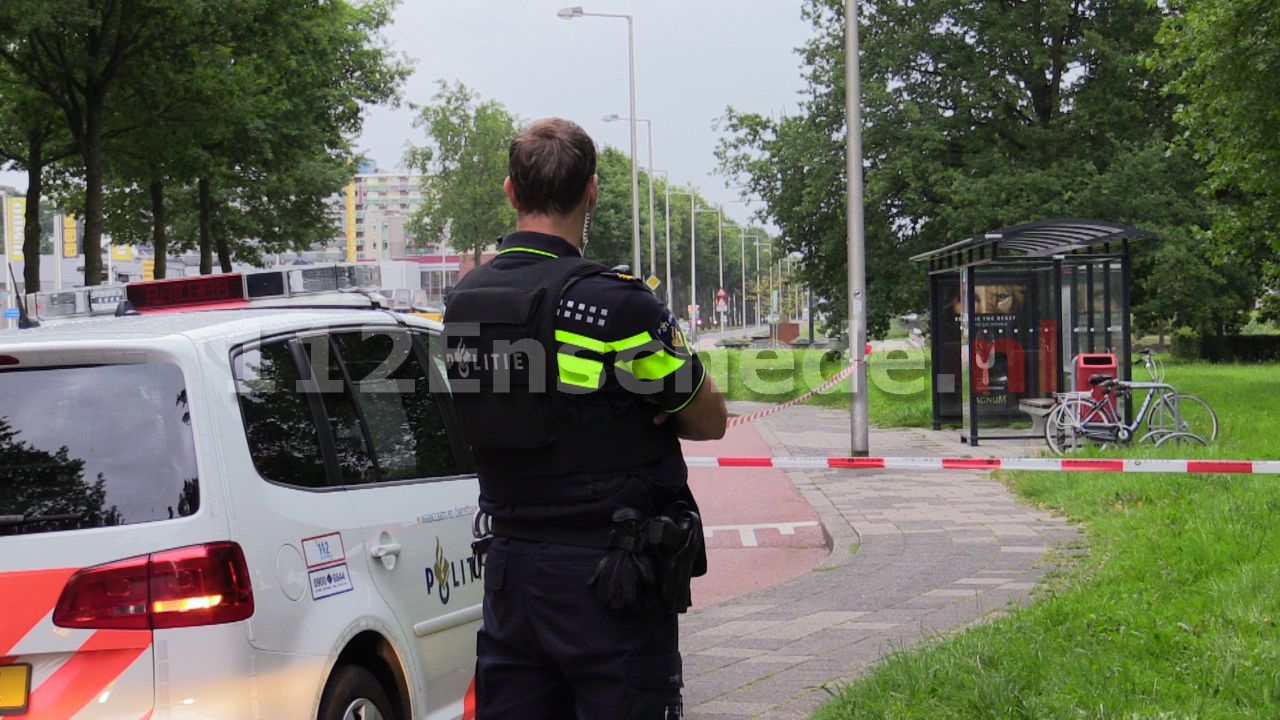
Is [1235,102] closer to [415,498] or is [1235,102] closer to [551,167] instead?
[415,498]

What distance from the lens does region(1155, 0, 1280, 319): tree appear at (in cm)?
1917

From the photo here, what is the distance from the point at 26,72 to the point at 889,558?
55.9 ft

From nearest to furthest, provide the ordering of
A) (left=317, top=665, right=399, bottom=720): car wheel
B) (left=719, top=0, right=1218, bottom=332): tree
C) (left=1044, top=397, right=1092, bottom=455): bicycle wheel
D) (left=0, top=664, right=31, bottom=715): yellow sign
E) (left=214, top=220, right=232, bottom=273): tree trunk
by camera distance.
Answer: (left=0, top=664, right=31, bottom=715): yellow sign → (left=317, top=665, right=399, bottom=720): car wheel → (left=1044, top=397, right=1092, bottom=455): bicycle wheel → (left=719, top=0, right=1218, bottom=332): tree → (left=214, top=220, right=232, bottom=273): tree trunk

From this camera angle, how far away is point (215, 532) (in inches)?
139

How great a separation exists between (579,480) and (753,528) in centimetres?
886

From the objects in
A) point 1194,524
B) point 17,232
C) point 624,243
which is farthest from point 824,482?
point 17,232

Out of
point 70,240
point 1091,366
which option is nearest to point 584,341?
point 1091,366

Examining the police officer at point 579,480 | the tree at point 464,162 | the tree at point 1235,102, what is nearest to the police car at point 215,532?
the police officer at point 579,480

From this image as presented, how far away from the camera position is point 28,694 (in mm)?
3357

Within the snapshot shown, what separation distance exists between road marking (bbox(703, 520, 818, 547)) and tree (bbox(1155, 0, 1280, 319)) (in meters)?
11.3

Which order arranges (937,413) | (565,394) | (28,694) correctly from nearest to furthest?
(565,394) → (28,694) → (937,413)

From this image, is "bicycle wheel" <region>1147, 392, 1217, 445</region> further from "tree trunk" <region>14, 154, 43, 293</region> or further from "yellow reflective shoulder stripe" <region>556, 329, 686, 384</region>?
"tree trunk" <region>14, 154, 43, 293</region>

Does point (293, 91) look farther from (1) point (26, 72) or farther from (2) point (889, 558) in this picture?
(2) point (889, 558)

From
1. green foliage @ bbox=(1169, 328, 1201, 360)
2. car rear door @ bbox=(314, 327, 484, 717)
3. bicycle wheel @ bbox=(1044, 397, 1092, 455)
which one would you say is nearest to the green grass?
car rear door @ bbox=(314, 327, 484, 717)
